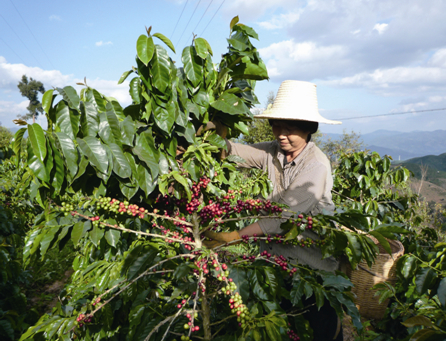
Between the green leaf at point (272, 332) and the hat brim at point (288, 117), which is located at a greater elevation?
the hat brim at point (288, 117)

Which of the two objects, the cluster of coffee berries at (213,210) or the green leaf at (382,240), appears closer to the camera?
the green leaf at (382,240)

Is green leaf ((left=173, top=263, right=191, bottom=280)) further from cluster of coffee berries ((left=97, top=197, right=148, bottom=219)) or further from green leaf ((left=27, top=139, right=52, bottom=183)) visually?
green leaf ((left=27, top=139, right=52, bottom=183))

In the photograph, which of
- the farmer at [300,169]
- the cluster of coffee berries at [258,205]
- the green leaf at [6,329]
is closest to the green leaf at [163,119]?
the cluster of coffee berries at [258,205]

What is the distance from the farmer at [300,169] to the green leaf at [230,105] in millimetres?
583

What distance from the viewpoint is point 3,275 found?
2148 millimetres

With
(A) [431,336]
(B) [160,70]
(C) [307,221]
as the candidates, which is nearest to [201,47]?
(B) [160,70]

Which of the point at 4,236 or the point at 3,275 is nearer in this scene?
the point at 3,275

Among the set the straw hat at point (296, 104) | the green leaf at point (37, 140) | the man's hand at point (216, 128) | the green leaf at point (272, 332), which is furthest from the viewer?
the straw hat at point (296, 104)

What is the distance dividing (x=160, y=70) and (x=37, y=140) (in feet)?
1.51

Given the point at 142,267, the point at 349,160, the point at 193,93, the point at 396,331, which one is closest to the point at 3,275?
the point at 142,267

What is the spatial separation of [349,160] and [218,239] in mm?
3273

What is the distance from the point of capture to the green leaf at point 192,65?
1138 millimetres

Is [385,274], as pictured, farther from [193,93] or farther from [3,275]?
[3,275]

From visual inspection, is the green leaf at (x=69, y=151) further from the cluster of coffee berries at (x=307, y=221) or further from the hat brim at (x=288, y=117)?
the hat brim at (x=288, y=117)
